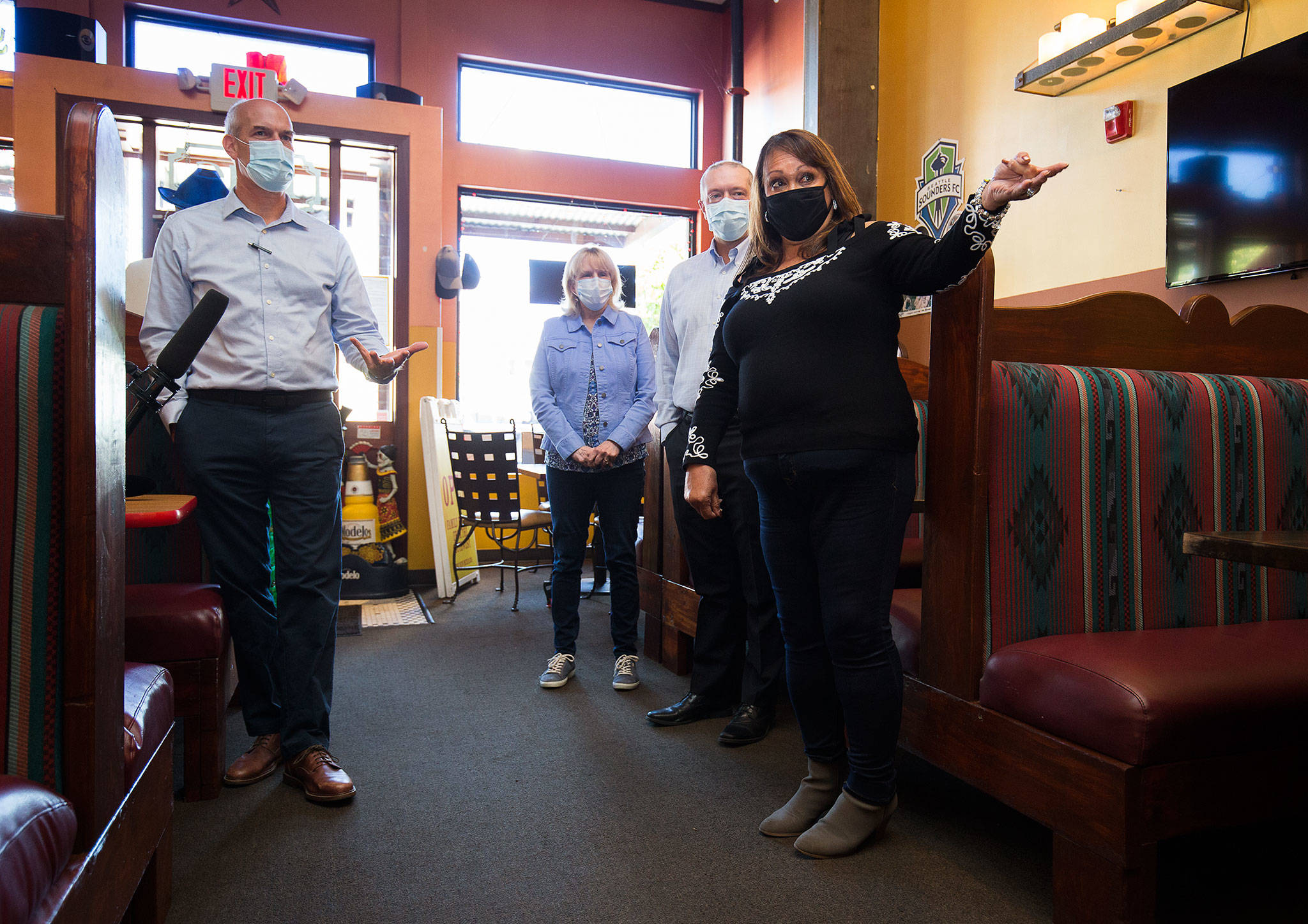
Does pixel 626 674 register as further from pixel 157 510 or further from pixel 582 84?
pixel 582 84

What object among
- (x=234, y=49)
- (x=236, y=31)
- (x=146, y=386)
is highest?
(x=236, y=31)

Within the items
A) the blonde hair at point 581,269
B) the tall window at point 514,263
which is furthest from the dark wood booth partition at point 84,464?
the tall window at point 514,263

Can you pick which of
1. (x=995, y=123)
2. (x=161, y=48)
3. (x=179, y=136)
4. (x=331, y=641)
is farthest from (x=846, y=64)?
(x=161, y=48)

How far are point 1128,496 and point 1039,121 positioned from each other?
120 inches

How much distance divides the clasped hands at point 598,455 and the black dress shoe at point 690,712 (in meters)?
0.80

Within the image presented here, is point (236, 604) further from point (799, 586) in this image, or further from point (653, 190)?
point (653, 190)

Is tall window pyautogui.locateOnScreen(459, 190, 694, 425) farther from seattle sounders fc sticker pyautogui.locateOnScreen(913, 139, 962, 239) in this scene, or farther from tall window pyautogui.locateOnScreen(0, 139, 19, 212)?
tall window pyautogui.locateOnScreen(0, 139, 19, 212)

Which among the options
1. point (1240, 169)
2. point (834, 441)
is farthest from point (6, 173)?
point (1240, 169)

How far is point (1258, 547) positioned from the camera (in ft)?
3.53

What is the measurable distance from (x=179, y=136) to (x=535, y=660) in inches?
155

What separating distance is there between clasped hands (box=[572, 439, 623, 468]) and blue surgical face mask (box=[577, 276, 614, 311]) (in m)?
0.51

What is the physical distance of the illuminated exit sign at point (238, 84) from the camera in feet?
16.1

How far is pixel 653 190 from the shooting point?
21.8 ft

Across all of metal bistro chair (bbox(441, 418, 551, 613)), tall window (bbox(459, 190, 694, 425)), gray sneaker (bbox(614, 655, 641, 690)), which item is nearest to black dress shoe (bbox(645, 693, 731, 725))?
gray sneaker (bbox(614, 655, 641, 690))
